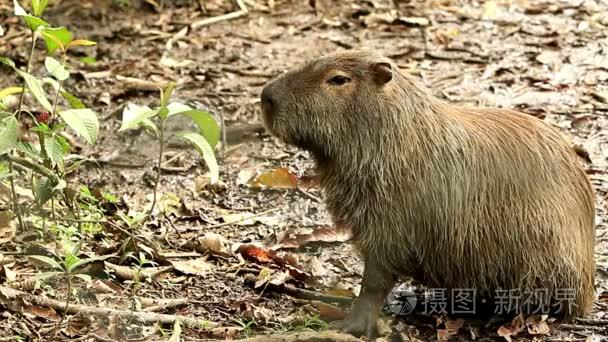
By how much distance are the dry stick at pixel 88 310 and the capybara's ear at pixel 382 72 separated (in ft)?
4.59

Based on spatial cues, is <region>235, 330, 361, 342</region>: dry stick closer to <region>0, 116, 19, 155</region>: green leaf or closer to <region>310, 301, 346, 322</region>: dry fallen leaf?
<region>310, 301, 346, 322</region>: dry fallen leaf

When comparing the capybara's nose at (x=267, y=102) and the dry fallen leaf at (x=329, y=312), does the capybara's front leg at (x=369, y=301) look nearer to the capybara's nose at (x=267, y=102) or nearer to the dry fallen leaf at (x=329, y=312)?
the dry fallen leaf at (x=329, y=312)

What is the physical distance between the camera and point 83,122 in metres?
4.87

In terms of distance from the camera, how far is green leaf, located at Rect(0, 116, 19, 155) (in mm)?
4828

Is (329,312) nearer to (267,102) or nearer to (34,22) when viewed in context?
(267,102)

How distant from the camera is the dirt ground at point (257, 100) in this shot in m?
5.20

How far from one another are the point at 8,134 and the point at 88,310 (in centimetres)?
89

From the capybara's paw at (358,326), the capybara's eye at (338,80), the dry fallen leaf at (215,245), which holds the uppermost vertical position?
the capybara's eye at (338,80)

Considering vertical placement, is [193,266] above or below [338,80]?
below

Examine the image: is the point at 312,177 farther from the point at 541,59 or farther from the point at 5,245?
the point at 541,59

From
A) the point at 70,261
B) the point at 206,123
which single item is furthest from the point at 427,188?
the point at 70,261

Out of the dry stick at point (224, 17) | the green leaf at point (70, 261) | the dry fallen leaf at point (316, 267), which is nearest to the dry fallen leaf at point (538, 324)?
the dry fallen leaf at point (316, 267)

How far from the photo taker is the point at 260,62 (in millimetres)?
8781

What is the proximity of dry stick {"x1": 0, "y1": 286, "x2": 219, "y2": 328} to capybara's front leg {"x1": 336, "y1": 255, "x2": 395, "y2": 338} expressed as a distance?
648 millimetres
